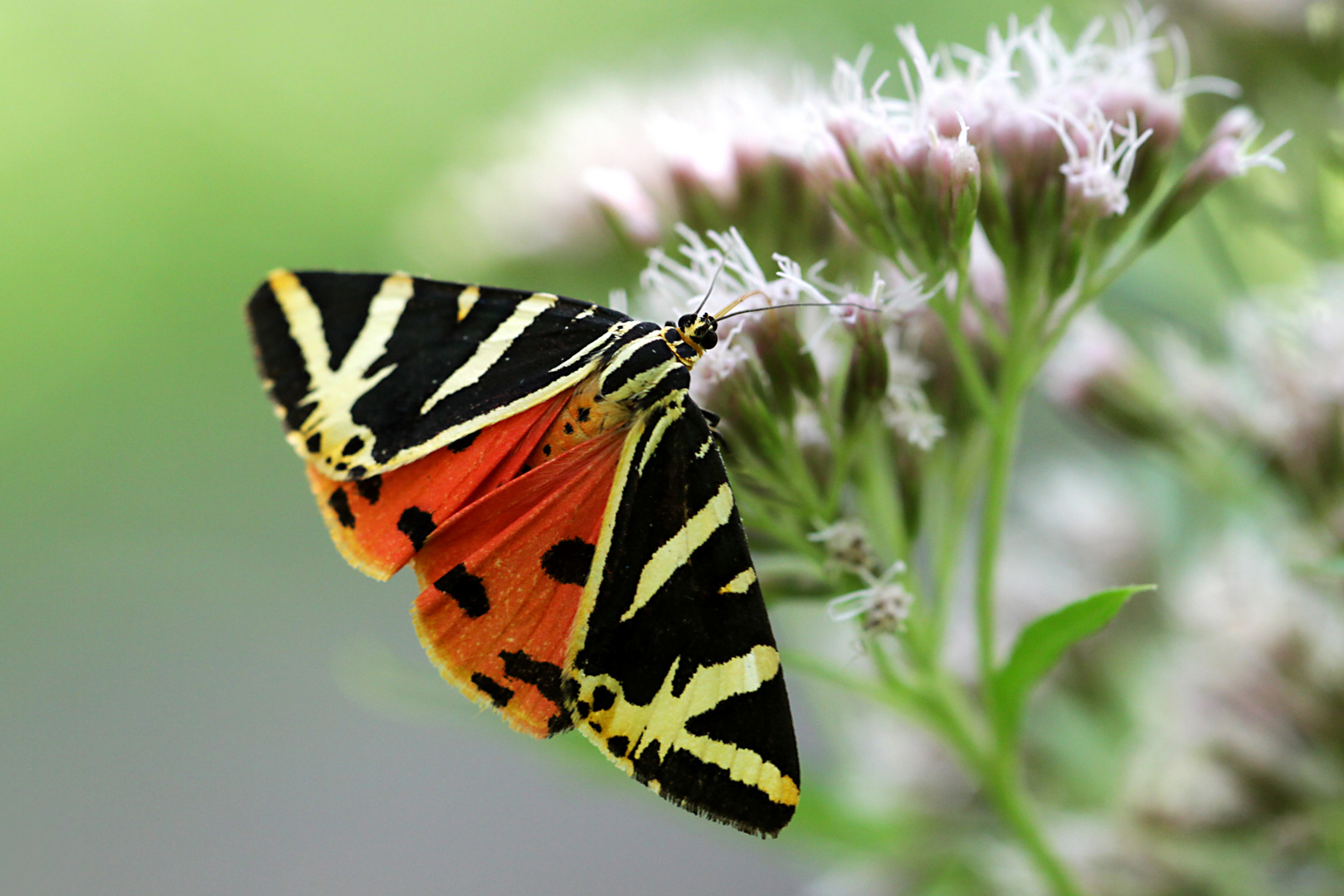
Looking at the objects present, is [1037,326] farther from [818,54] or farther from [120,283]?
[120,283]

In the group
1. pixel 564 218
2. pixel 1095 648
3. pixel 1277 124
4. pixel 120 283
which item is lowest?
pixel 1095 648

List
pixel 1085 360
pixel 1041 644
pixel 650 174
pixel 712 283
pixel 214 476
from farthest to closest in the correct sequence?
pixel 214 476
pixel 650 174
pixel 1085 360
pixel 712 283
pixel 1041 644

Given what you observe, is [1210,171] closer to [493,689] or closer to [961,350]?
[961,350]

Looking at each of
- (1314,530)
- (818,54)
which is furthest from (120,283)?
(1314,530)

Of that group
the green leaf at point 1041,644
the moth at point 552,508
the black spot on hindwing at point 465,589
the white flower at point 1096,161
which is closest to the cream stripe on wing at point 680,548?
the moth at point 552,508

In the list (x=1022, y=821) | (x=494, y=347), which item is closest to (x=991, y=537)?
(x=1022, y=821)
